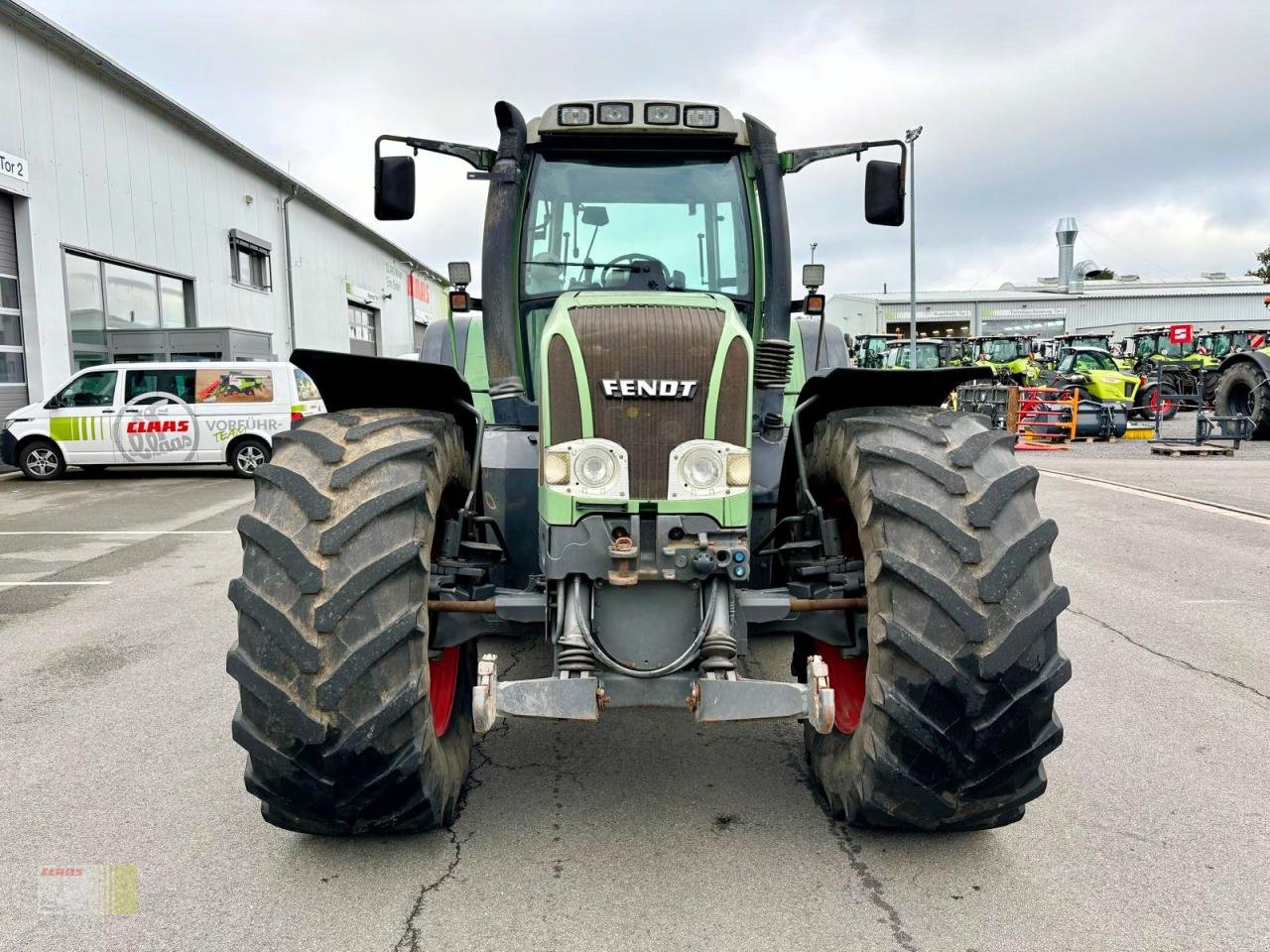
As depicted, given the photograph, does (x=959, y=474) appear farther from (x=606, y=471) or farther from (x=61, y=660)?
(x=61, y=660)

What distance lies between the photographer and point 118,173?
18.9m

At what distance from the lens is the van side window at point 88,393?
46.5 ft

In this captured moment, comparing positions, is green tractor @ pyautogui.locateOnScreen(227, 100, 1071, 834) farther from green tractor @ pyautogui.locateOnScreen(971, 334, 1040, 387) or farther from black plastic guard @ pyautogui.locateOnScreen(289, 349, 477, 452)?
green tractor @ pyautogui.locateOnScreen(971, 334, 1040, 387)

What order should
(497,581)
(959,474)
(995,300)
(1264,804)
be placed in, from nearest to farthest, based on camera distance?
(959,474) → (1264,804) → (497,581) → (995,300)

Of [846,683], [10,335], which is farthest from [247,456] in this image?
[846,683]

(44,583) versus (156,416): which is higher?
(156,416)

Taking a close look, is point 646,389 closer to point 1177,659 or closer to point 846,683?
point 846,683

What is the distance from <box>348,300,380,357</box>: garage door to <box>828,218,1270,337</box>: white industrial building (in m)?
26.0

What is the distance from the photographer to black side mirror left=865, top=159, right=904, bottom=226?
4.12 m

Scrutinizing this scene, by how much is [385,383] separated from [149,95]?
2055 cm

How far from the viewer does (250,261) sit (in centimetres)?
2647

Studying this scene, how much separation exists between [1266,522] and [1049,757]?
7.33 metres

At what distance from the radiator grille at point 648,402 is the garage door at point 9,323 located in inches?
675

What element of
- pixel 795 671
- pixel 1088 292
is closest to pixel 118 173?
pixel 795 671
